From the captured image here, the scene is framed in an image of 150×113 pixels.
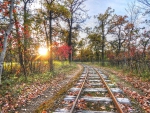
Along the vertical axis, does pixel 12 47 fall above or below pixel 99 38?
below

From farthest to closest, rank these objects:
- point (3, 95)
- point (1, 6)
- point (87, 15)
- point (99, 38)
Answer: point (99, 38) < point (87, 15) < point (1, 6) < point (3, 95)

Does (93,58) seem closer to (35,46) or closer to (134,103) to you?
(35,46)

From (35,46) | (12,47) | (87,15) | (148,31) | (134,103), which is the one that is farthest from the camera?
(87,15)

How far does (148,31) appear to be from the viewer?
93.9ft

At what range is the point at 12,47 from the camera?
42.9ft

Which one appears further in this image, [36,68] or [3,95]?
[36,68]

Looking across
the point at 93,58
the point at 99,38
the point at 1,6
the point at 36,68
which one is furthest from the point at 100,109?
the point at 93,58

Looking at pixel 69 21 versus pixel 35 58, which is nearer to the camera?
pixel 35 58

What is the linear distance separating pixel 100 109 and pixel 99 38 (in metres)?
39.1

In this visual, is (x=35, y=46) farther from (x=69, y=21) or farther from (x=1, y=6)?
(x=69, y=21)

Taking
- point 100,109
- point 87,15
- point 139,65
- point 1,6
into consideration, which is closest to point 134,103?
point 100,109

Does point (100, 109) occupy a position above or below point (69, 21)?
below

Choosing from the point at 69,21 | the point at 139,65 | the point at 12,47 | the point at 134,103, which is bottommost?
the point at 134,103

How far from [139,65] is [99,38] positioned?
92.1 ft
